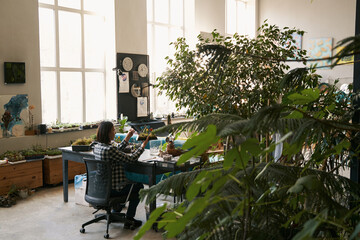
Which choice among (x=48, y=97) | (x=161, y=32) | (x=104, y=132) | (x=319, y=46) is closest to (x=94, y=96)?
(x=48, y=97)

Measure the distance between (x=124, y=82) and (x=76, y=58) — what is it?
121cm

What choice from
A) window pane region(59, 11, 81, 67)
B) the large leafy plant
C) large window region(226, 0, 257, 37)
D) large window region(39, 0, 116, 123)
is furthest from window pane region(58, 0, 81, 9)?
the large leafy plant

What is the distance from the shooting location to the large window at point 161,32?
1055cm

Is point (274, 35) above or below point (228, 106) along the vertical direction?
above

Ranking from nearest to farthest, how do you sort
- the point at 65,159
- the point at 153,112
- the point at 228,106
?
the point at 228,106, the point at 65,159, the point at 153,112

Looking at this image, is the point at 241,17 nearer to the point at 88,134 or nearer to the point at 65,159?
the point at 88,134

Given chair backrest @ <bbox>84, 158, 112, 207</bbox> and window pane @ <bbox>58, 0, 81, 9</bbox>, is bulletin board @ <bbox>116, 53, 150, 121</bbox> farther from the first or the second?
chair backrest @ <bbox>84, 158, 112, 207</bbox>

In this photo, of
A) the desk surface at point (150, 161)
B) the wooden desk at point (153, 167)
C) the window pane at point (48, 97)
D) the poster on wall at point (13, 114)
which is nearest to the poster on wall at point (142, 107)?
the window pane at point (48, 97)

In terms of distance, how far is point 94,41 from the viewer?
9.08 m

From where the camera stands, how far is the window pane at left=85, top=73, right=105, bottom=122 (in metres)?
9.02

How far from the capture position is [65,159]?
6027 mm

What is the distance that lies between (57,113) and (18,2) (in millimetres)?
2331

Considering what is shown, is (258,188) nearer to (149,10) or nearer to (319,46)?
(149,10)

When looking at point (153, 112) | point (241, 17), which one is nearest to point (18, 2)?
A: point (153, 112)
